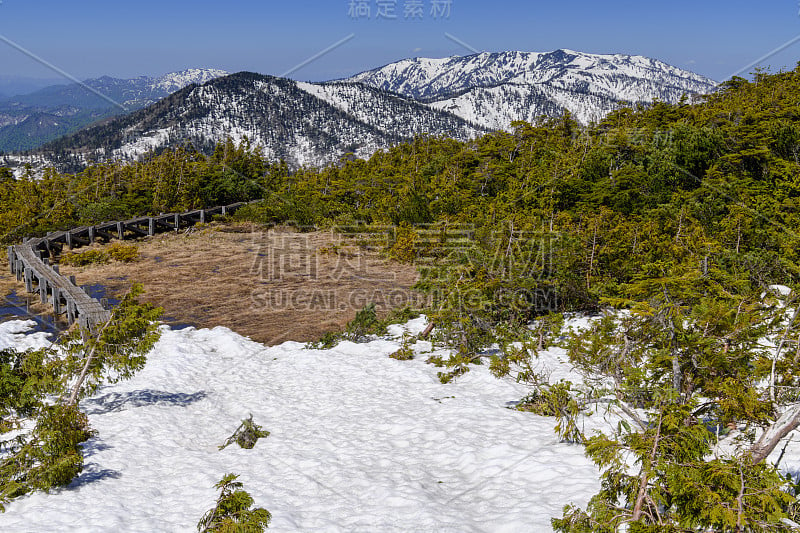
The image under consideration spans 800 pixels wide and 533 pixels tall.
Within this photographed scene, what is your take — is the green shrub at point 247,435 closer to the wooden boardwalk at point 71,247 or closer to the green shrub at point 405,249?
the wooden boardwalk at point 71,247

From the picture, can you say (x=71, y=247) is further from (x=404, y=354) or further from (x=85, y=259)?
(x=404, y=354)

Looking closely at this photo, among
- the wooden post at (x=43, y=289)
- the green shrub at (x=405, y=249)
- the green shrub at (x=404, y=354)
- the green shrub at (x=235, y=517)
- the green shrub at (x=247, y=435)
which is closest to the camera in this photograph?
the green shrub at (x=235, y=517)

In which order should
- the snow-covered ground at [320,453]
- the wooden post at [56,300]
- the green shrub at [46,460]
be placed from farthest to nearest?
the wooden post at [56,300], the green shrub at [46,460], the snow-covered ground at [320,453]

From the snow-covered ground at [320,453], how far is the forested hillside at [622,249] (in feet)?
3.07

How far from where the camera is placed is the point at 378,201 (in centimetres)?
3331

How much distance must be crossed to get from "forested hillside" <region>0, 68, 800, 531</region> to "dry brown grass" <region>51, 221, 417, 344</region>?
3.04 meters

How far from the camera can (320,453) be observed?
26.3 feet

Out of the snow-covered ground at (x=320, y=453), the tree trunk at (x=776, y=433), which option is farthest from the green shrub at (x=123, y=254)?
the tree trunk at (x=776, y=433)

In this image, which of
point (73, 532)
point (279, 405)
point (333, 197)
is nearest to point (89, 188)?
point (333, 197)

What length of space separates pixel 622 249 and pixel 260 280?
48.6ft

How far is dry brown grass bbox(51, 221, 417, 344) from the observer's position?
16438 mm

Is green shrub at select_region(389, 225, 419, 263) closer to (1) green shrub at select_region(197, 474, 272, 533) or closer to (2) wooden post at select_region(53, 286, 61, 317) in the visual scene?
(2) wooden post at select_region(53, 286, 61, 317)

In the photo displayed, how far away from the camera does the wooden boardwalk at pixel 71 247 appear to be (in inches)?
513

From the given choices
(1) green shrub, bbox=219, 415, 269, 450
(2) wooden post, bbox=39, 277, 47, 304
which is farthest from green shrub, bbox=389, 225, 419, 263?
(1) green shrub, bbox=219, 415, 269, 450
